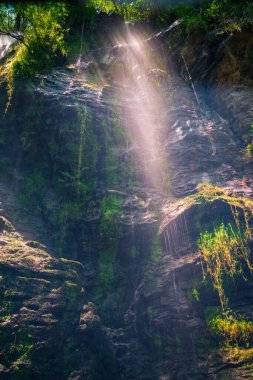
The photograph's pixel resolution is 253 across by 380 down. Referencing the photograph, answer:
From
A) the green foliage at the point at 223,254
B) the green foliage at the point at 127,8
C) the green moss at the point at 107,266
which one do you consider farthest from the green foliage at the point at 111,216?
the green foliage at the point at 127,8

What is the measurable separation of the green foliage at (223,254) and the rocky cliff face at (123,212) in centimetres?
24

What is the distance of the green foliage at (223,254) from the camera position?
7.29m

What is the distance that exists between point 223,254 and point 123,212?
10.2ft

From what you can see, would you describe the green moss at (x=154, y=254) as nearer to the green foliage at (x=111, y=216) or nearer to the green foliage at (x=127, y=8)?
the green foliage at (x=111, y=216)

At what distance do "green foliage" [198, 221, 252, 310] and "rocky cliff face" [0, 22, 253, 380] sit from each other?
239mm

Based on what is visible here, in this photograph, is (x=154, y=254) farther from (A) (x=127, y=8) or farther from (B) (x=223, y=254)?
(A) (x=127, y=8)

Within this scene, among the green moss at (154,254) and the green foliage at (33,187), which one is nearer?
the green moss at (154,254)

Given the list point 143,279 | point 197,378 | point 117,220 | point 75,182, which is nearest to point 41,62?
point 75,182

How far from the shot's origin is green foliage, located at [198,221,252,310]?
7.29 m

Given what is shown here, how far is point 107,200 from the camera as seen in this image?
31.4 ft

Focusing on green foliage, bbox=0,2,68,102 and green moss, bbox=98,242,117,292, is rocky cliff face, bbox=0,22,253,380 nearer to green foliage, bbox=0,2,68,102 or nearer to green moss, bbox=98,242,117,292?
green moss, bbox=98,242,117,292

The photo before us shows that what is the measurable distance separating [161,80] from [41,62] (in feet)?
17.2

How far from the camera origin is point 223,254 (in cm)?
748

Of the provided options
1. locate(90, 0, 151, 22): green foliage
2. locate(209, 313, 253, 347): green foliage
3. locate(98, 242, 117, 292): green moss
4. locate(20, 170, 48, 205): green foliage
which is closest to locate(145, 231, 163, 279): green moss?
locate(98, 242, 117, 292): green moss
